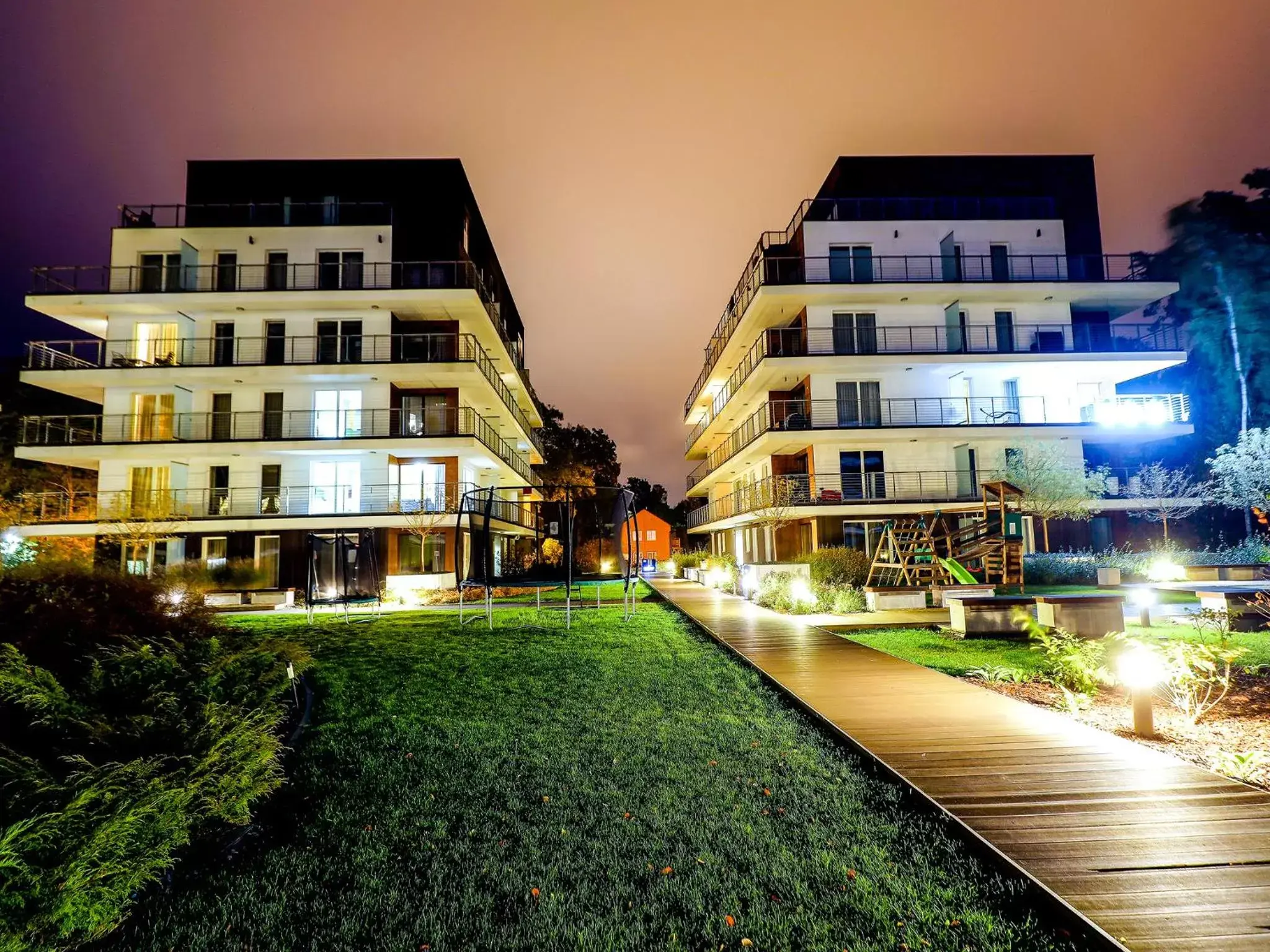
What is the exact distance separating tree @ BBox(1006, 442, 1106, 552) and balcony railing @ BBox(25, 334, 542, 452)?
2114cm

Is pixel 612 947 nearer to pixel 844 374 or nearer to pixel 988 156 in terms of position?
pixel 844 374

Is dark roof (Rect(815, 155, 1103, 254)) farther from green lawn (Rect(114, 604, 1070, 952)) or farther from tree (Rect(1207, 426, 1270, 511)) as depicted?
green lawn (Rect(114, 604, 1070, 952))

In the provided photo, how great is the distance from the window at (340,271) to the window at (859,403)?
20.3 meters

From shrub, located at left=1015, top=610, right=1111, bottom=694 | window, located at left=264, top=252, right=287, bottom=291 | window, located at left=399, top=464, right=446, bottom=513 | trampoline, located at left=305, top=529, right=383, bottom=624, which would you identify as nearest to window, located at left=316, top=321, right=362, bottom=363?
window, located at left=264, top=252, right=287, bottom=291

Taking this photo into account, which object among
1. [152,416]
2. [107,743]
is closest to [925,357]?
[107,743]

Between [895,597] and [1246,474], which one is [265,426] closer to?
[895,597]

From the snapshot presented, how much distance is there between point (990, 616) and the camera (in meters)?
10.2

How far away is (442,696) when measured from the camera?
20.9ft

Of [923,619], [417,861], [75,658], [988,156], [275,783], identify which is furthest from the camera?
[988,156]

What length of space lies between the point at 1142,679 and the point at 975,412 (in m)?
24.4

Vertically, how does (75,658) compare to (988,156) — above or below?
below

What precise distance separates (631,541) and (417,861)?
8265mm

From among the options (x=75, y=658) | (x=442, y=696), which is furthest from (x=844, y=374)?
(x=75, y=658)

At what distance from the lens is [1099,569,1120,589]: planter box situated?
1723 cm
